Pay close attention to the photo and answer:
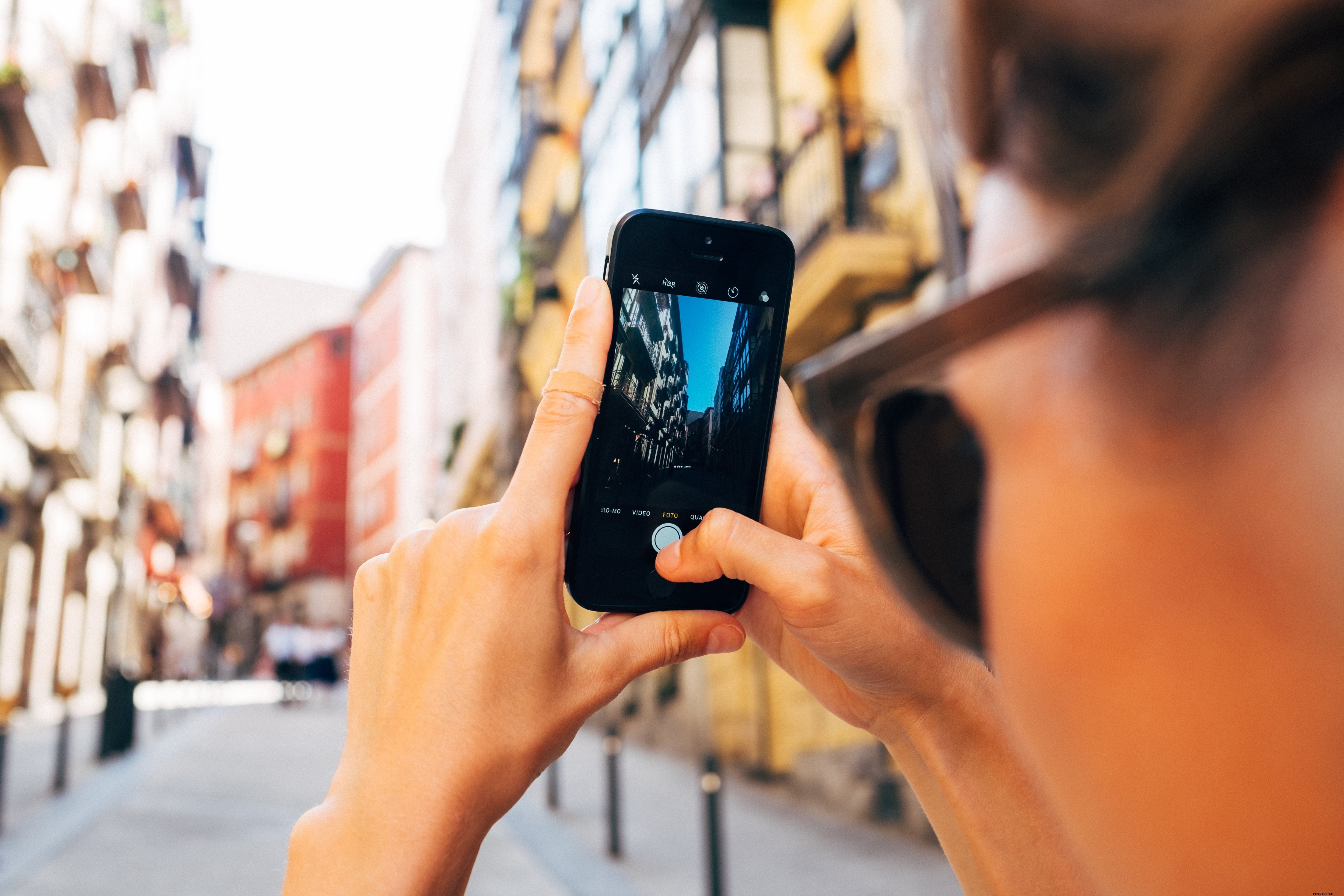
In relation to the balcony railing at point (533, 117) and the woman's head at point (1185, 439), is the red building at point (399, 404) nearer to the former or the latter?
the balcony railing at point (533, 117)

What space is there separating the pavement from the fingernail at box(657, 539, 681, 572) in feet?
14.5

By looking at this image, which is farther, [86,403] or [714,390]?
[86,403]

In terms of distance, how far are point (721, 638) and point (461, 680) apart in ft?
1.29

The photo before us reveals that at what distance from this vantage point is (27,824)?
23.1 feet

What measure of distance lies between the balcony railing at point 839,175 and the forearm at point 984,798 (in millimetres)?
7056

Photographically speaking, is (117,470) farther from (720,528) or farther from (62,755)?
(720,528)

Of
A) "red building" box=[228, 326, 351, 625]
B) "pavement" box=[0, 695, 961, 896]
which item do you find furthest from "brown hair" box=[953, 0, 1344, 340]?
"red building" box=[228, 326, 351, 625]

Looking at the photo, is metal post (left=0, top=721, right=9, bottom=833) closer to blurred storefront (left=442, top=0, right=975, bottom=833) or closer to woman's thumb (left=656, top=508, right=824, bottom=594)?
blurred storefront (left=442, top=0, right=975, bottom=833)

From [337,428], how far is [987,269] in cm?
5376

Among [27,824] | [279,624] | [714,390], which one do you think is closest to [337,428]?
[279,624]

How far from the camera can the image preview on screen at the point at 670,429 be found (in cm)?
145

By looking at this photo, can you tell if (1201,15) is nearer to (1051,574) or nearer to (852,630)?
(1051,574)

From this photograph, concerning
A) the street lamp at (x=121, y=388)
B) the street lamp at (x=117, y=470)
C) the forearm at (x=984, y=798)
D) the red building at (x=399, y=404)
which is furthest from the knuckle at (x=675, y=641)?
the red building at (x=399, y=404)

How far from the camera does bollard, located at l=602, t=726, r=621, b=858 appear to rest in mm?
7000
